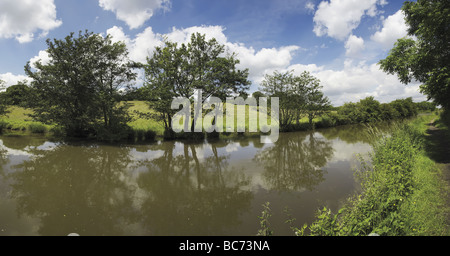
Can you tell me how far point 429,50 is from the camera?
10.8 meters

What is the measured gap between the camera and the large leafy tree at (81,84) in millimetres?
17359

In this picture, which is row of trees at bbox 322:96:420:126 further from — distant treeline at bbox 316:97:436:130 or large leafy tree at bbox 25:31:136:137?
large leafy tree at bbox 25:31:136:137

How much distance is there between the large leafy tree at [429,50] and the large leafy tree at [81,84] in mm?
22611

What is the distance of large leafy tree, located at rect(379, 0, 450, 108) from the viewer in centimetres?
965

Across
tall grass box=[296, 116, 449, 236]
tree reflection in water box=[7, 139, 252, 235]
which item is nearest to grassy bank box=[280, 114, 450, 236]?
tall grass box=[296, 116, 449, 236]

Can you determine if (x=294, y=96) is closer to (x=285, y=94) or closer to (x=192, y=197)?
(x=285, y=94)

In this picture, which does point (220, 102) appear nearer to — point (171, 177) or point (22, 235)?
point (171, 177)

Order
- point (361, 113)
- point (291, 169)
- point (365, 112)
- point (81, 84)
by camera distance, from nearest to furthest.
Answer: point (291, 169) < point (81, 84) < point (361, 113) < point (365, 112)

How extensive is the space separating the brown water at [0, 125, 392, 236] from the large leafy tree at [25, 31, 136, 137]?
21.2 ft

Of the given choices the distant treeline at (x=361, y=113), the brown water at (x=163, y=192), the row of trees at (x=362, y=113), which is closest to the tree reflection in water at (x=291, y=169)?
the brown water at (x=163, y=192)

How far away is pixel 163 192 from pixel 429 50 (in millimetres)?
16341

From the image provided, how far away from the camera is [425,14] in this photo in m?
11.1

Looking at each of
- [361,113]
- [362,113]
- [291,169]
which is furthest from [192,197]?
[362,113]
